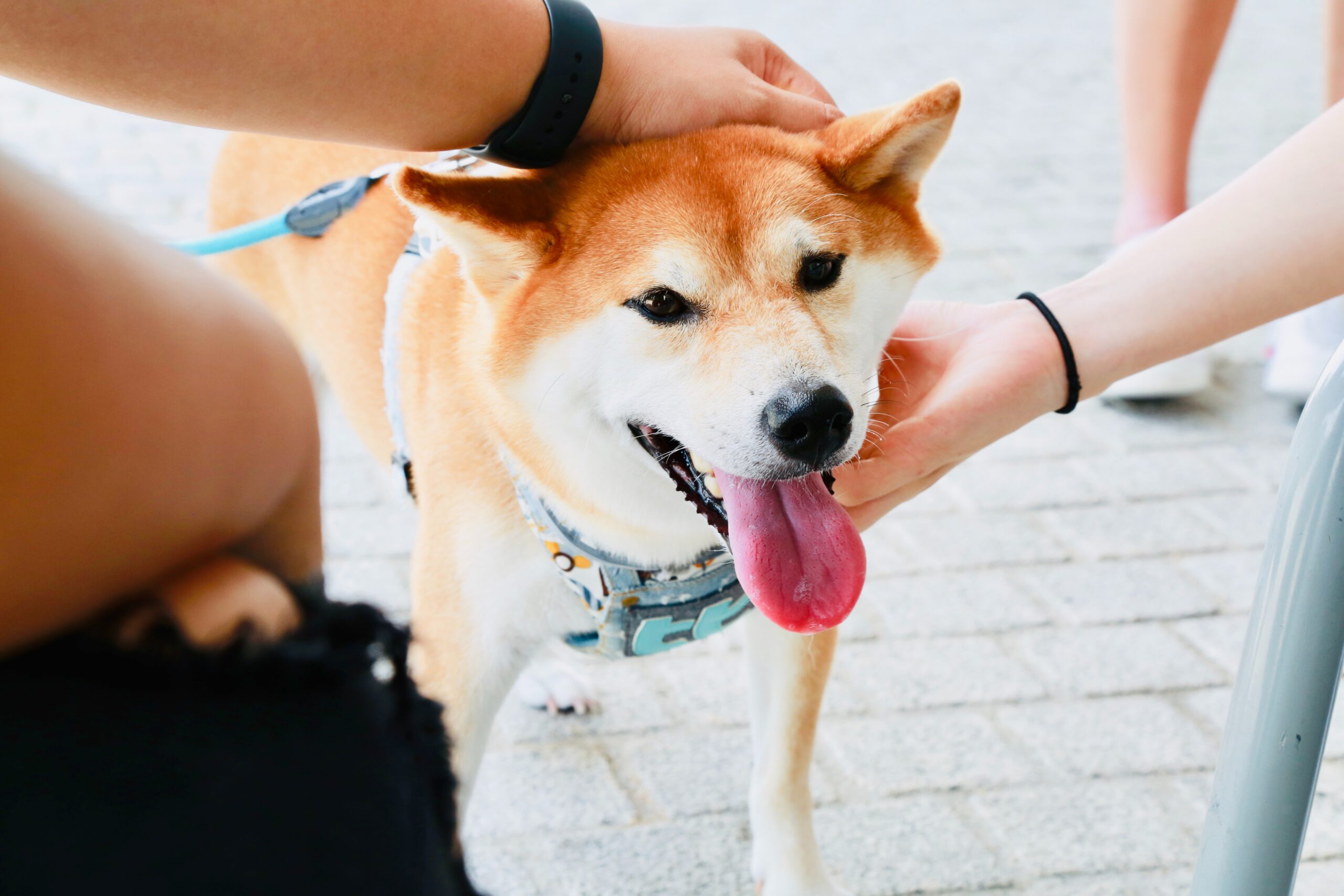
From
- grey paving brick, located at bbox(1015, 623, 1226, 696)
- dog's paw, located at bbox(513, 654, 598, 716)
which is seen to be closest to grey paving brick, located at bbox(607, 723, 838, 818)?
dog's paw, located at bbox(513, 654, 598, 716)

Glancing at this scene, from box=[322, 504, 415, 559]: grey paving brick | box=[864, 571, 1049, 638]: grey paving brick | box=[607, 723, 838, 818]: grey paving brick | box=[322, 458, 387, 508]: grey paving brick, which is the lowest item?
box=[322, 458, 387, 508]: grey paving brick

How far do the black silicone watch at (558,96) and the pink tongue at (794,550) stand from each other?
1.61ft

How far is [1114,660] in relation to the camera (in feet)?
7.99

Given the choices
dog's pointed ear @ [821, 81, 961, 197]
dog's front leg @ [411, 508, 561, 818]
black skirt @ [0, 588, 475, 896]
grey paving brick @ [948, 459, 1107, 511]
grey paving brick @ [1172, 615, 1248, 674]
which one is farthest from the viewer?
grey paving brick @ [948, 459, 1107, 511]

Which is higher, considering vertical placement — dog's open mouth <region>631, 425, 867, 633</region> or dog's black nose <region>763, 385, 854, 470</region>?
dog's black nose <region>763, 385, 854, 470</region>

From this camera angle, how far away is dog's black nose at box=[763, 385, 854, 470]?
1.33 meters

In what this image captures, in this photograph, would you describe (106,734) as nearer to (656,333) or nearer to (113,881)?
(113,881)

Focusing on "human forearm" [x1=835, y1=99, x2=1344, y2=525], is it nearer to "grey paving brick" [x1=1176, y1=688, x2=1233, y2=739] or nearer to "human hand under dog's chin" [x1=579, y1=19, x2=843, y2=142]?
"human hand under dog's chin" [x1=579, y1=19, x2=843, y2=142]

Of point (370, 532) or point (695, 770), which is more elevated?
point (695, 770)

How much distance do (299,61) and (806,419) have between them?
0.67 metres

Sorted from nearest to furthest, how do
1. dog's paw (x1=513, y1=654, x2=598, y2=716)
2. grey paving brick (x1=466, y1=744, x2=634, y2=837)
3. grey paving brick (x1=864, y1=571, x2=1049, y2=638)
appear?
grey paving brick (x1=466, y1=744, x2=634, y2=837) → dog's paw (x1=513, y1=654, x2=598, y2=716) → grey paving brick (x1=864, y1=571, x2=1049, y2=638)

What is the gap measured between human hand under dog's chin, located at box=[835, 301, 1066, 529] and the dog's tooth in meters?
0.16

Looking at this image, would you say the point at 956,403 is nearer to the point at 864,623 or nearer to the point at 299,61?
the point at 299,61

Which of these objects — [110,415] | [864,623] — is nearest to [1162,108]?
[864,623]
